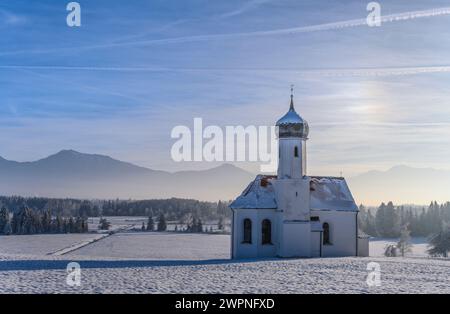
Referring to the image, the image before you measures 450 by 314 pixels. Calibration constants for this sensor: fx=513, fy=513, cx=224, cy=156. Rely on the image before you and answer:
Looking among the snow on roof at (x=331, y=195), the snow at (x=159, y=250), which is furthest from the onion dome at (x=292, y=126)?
the snow at (x=159, y=250)

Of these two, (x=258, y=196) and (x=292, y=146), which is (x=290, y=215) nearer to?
(x=258, y=196)

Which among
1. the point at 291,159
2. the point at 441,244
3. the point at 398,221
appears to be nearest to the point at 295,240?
the point at 291,159

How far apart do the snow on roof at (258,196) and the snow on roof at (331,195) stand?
10.1 ft

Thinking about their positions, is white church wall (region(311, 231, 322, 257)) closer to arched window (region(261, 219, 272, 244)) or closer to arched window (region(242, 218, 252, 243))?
arched window (region(261, 219, 272, 244))

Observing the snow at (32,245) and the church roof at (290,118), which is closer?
the church roof at (290,118)

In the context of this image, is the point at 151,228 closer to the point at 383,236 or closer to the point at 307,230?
the point at 383,236

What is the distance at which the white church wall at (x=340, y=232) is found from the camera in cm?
3622

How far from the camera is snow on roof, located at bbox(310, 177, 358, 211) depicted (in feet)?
120

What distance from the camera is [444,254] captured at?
2753 inches

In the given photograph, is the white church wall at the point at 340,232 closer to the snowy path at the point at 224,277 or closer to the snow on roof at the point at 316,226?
the snow on roof at the point at 316,226

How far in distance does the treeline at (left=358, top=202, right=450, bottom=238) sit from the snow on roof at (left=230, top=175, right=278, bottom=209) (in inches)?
2915

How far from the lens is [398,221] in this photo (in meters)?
113
